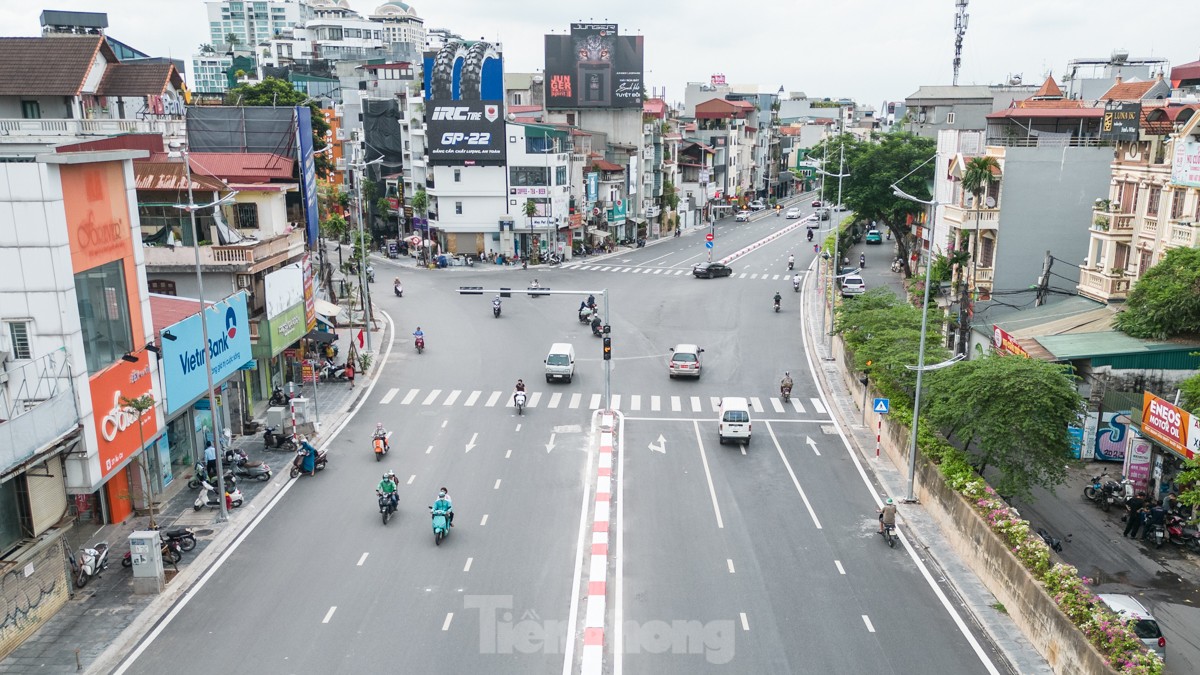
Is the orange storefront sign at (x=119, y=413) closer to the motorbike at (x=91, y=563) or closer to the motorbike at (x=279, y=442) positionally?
the motorbike at (x=91, y=563)

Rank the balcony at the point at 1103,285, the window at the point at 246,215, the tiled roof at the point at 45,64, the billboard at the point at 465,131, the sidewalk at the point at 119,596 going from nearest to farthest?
the sidewalk at the point at 119,596, the window at the point at 246,215, the balcony at the point at 1103,285, the tiled roof at the point at 45,64, the billboard at the point at 465,131

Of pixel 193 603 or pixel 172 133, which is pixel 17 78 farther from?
pixel 193 603

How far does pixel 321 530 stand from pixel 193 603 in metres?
4.82

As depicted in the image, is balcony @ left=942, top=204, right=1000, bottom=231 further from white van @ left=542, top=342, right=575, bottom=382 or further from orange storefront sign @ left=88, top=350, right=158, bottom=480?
orange storefront sign @ left=88, top=350, right=158, bottom=480

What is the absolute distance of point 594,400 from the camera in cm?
4050

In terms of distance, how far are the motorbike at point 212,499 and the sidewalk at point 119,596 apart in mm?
211

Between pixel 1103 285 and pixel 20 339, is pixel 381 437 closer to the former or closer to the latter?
pixel 20 339

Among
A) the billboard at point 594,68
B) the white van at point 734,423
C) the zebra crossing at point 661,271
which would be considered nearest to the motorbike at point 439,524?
the white van at point 734,423

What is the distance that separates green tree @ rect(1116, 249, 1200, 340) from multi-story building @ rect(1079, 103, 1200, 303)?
6.47 ft

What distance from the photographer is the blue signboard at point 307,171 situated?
4209cm

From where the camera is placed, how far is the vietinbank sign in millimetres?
26594

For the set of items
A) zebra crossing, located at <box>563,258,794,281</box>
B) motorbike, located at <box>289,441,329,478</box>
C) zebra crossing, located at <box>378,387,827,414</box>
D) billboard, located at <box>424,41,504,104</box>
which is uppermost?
billboard, located at <box>424,41,504,104</box>

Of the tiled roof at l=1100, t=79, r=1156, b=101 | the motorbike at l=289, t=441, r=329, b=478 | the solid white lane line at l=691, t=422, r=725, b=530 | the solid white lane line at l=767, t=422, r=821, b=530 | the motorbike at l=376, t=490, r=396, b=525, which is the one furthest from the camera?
the tiled roof at l=1100, t=79, r=1156, b=101

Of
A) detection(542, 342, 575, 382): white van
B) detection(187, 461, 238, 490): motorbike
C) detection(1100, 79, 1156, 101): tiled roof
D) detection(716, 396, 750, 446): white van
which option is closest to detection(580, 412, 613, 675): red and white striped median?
detection(716, 396, 750, 446): white van
